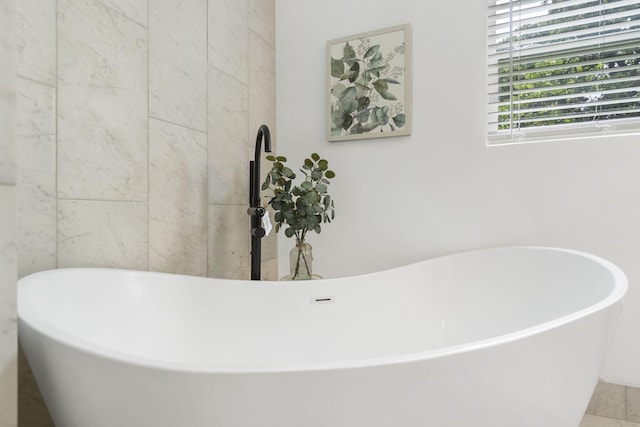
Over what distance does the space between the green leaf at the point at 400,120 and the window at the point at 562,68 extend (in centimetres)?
38

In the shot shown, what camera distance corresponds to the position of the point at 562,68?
156 cm

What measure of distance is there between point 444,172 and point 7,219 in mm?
1546

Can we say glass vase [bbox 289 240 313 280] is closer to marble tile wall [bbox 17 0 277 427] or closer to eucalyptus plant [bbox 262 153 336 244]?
eucalyptus plant [bbox 262 153 336 244]

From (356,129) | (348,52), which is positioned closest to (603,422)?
(356,129)

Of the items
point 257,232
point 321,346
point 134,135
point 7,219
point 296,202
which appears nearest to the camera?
point 7,219

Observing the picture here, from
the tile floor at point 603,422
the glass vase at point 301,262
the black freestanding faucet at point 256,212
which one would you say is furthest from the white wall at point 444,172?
the black freestanding faucet at point 256,212

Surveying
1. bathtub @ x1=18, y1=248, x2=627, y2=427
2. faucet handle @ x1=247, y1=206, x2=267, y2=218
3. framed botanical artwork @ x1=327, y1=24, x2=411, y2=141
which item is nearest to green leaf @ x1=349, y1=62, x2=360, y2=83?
framed botanical artwork @ x1=327, y1=24, x2=411, y2=141

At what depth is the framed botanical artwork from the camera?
1768 millimetres

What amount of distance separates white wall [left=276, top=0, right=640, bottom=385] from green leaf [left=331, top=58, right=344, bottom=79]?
0.29 ft

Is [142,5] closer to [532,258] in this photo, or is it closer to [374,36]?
[374,36]

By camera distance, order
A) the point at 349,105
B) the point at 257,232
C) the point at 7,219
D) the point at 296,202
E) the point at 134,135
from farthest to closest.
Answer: the point at 349,105
the point at 296,202
the point at 257,232
the point at 134,135
the point at 7,219

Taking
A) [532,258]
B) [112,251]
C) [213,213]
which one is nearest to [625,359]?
[532,258]

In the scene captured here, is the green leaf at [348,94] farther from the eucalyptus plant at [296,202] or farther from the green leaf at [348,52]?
the eucalyptus plant at [296,202]

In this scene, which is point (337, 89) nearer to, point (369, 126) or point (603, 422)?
point (369, 126)
